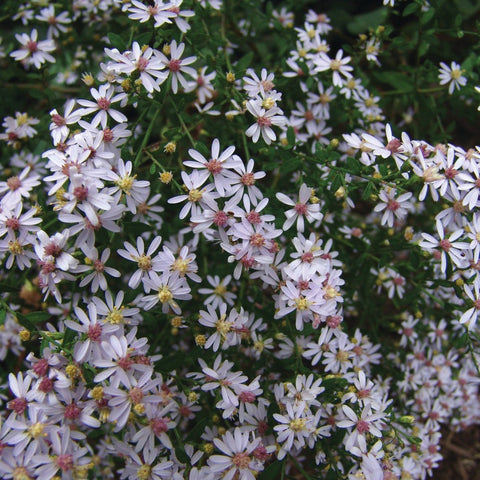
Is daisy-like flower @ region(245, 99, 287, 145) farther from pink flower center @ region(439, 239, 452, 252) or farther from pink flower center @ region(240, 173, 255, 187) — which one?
pink flower center @ region(439, 239, 452, 252)

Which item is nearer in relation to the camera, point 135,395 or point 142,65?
point 135,395

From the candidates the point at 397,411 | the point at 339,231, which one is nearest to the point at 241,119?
the point at 339,231

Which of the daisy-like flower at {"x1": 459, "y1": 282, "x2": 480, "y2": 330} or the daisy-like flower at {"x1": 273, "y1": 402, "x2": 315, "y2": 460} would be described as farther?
the daisy-like flower at {"x1": 459, "y1": 282, "x2": 480, "y2": 330}

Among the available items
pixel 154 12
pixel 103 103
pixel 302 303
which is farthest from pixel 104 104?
pixel 302 303

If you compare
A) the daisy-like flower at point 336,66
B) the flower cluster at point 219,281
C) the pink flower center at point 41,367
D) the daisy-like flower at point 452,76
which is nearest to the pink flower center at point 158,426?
the flower cluster at point 219,281

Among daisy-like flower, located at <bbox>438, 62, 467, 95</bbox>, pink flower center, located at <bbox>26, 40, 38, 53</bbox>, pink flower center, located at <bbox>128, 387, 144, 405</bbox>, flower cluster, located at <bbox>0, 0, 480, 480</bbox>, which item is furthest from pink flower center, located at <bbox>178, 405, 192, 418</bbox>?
daisy-like flower, located at <bbox>438, 62, 467, 95</bbox>

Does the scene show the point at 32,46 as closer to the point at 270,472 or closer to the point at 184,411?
the point at 184,411

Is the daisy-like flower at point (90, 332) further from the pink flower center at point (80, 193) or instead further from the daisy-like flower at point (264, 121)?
the daisy-like flower at point (264, 121)
